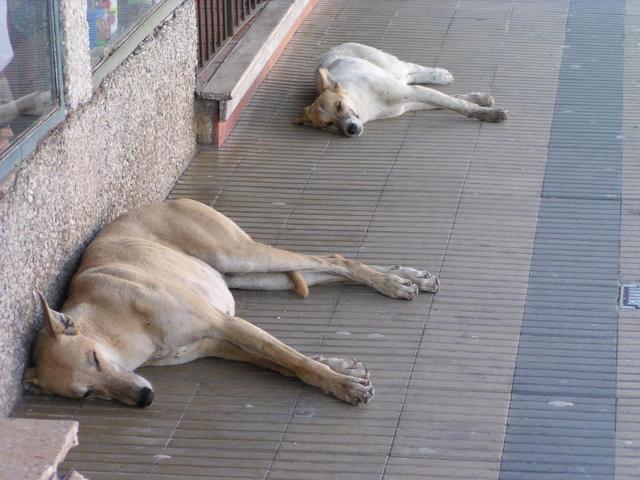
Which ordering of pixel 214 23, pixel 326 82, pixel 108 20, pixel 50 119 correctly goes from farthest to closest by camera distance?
pixel 214 23 < pixel 326 82 < pixel 108 20 < pixel 50 119

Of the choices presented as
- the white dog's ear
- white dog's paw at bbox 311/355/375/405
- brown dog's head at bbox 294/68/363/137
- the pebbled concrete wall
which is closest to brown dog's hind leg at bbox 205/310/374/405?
white dog's paw at bbox 311/355/375/405

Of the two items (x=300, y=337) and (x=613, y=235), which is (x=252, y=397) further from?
(x=613, y=235)

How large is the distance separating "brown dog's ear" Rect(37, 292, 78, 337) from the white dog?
3466mm

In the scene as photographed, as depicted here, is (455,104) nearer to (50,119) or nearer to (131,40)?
(131,40)

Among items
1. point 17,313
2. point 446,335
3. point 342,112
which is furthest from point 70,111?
point 342,112

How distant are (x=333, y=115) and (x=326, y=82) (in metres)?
0.41

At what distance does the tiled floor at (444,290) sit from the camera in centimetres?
460

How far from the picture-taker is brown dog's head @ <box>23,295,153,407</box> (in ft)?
15.5

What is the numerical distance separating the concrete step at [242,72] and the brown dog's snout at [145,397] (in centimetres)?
314

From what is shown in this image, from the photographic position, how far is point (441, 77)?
8.67m

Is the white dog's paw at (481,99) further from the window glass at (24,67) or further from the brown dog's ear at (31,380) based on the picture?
the brown dog's ear at (31,380)

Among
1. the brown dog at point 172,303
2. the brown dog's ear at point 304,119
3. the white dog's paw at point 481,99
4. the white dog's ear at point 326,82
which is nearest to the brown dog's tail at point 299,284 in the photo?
the brown dog at point 172,303

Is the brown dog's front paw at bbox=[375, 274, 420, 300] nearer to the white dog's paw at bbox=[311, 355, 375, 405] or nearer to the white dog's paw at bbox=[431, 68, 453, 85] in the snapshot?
the white dog's paw at bbox=[311, 355, 375, 405]

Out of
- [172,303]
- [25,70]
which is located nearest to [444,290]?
[172,303]
